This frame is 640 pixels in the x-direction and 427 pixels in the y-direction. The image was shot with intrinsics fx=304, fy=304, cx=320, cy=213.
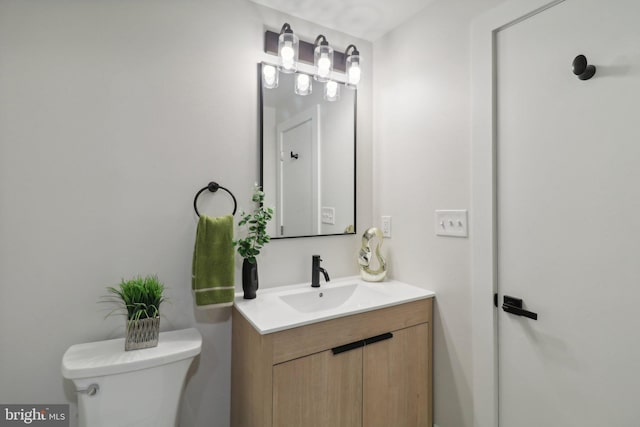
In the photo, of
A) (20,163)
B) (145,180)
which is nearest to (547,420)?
(145,180)

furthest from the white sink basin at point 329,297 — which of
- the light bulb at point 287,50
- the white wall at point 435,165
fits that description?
the light bulb at point 287,50

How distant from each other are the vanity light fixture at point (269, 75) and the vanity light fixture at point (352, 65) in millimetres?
429

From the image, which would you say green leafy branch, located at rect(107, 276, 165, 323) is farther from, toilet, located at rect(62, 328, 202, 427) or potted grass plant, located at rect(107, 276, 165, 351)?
toilet, located at rect(62, 328, 202, 427)

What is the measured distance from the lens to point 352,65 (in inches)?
67.6

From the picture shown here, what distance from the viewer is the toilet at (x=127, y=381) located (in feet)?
3.37

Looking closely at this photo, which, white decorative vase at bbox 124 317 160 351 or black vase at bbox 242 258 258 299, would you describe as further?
black vase at bbox 242 258 258 299

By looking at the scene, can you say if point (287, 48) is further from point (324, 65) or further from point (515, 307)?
point (515, 307)

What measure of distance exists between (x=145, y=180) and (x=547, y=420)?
6.08 feet

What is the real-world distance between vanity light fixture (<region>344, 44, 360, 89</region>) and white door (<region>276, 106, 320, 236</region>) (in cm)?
27

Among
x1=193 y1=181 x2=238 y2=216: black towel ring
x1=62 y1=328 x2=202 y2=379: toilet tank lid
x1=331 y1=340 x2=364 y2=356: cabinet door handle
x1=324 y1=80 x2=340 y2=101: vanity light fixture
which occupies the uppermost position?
x1=324 y1=80 x2=340 y2=101: vanity light fixture

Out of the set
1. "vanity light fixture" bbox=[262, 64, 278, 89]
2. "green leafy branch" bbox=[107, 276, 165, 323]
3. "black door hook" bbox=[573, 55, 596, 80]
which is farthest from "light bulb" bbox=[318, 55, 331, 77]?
"green leafy branch" bbox=[107, 276, 165, 323]

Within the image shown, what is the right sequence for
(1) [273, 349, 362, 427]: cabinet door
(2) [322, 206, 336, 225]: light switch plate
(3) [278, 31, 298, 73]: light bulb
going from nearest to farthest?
(1) [273, 349, 362, 427]: cabinet door, (3) [278, 31, 298, 73]: light bulb, (2) [322, 206, 336, 225]: light switch plate

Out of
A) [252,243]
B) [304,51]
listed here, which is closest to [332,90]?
[304,51]

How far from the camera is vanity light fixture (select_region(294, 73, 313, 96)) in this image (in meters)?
1.63
